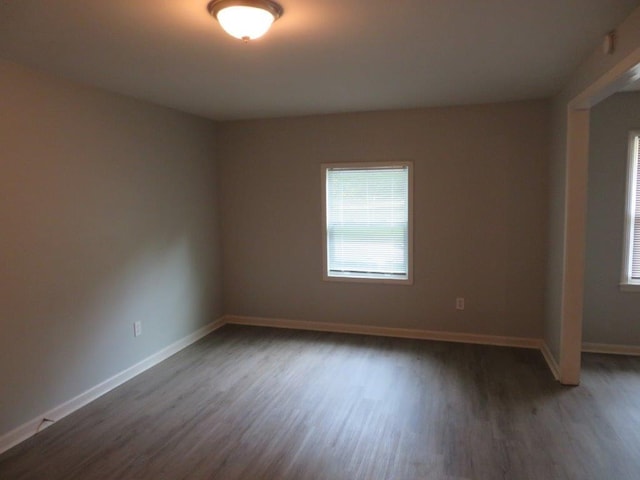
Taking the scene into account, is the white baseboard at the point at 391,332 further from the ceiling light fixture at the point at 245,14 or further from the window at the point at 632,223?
the ceiling light fixture at the point at 245,14

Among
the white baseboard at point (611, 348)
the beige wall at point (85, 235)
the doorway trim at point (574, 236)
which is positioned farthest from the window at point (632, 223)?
the beige wall at point (85, 235)

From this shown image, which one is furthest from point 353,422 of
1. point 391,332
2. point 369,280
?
point 369,280

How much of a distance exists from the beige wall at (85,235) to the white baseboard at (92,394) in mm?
48

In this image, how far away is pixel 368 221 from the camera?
15.3ft

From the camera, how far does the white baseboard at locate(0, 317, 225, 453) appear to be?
106 inches

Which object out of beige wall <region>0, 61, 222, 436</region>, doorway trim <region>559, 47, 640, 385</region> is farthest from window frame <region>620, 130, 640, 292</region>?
beige wall <region>0, 61, 222, 436</region>

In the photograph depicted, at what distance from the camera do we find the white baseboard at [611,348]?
13.2 feet

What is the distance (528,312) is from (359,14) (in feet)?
11.1

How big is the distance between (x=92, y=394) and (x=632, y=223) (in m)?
4.84

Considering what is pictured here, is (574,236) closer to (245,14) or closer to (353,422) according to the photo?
(353,422)

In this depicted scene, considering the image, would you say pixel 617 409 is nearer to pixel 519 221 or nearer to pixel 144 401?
pixel 519 221

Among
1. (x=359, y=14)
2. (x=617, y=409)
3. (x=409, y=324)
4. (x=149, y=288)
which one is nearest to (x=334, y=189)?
(x=409, y=324)

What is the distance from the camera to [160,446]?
8.76 ft

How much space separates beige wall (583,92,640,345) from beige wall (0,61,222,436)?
3924 mm
